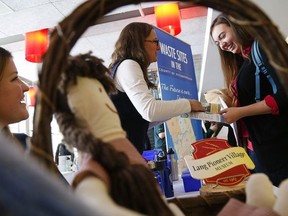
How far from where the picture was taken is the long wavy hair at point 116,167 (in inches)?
11.4

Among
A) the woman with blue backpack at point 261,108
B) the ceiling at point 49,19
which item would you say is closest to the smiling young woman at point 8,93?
the woman with blue backpack at point 261,108

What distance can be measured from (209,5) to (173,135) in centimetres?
153

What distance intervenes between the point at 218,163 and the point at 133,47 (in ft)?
1.72

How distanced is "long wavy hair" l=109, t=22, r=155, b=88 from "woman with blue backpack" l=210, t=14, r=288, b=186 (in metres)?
0.32

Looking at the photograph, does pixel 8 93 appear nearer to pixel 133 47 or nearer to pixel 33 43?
pixel 133 47

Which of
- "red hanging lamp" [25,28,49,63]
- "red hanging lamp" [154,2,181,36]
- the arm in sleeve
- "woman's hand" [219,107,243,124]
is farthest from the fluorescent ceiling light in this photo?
"woman's hand" [219,107,243,124]

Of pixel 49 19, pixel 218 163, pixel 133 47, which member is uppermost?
pixel 49 19

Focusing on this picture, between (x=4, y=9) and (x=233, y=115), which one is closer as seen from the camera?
(x=233, y=115)

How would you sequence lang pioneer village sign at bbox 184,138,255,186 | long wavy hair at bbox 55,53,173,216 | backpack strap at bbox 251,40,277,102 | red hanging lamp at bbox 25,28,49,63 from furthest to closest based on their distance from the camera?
red hanging lamp at bbox 25,28,49,63 → backpack strap at bbox 251,40,277,102 → lang pioneer village sign at bbox 184,138,255,186 → long wavy hair at bbox 55,53,173,216

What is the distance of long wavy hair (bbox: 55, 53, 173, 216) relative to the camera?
0.95ft

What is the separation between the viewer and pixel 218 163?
70 cm

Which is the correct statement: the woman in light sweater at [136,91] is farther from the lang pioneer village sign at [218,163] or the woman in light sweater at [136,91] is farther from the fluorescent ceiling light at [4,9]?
the fluorescent ceiling light at [4,9]

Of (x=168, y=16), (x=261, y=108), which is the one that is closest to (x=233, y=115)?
(x=261, y=108)

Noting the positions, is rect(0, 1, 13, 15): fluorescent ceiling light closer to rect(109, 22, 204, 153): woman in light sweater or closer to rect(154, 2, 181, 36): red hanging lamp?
rect(154, 2, 181, 36): red hanging lamp
